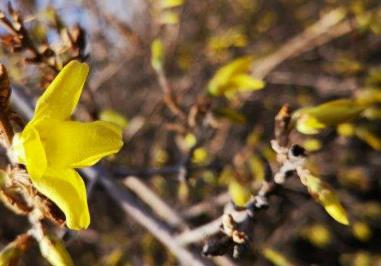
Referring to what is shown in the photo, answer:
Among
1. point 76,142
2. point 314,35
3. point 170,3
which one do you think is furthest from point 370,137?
point 76,142

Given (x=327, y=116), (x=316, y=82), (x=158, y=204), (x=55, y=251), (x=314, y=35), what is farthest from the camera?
(x=316, y=82)

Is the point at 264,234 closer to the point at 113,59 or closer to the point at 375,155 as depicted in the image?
the point at 375,155

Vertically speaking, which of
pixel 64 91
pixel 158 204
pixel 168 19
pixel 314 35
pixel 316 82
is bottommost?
pixel 316 82

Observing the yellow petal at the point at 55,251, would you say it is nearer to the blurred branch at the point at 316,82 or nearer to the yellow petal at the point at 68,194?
the yellow petal at the point at 68,194

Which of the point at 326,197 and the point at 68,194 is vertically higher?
the point at 68,194

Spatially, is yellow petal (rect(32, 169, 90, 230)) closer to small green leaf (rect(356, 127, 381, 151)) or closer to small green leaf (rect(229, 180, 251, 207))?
small green leaf (rect(229, 180, 251, 207))

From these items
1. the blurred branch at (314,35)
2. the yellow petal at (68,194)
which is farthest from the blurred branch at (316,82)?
the yellow petal at (68,194)

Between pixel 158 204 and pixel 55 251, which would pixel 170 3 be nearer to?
pixel 158 204
